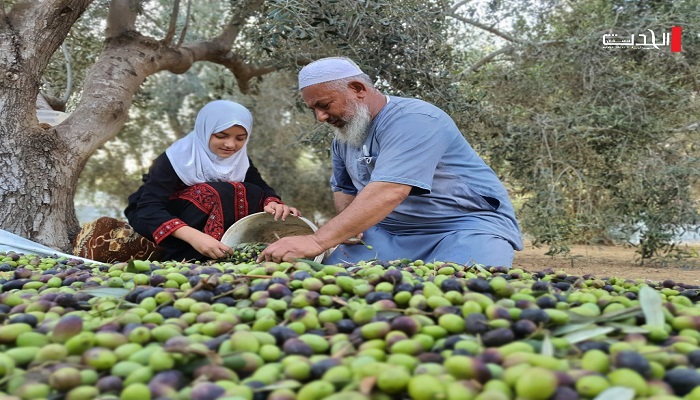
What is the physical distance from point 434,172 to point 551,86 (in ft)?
13.7

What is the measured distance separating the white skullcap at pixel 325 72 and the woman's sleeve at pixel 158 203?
1.22m

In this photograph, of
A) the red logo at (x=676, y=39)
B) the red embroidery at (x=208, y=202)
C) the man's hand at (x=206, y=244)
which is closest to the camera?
the man's hand at (x=206, y=244)

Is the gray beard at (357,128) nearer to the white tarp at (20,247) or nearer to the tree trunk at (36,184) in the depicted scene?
the white tarp at (20,247)

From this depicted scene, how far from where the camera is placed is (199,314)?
5.21 feet

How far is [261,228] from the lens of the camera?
4.31 metres

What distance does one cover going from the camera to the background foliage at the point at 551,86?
5.74m

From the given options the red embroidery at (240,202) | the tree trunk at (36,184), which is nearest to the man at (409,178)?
the red embroidery at (240,202)

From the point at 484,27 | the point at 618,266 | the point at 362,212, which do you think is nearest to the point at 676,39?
the point at 484,27

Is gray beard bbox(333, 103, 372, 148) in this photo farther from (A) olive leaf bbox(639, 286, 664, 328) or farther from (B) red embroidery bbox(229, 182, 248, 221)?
(A) olive leaf bbox(639, 286, 664, 328)

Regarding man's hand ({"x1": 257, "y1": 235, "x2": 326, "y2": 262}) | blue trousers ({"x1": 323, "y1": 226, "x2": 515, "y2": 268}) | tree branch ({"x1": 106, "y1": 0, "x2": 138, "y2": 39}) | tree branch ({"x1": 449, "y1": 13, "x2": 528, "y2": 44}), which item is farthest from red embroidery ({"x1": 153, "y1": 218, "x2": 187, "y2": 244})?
tree branch ({"x1": 449, "y1": 13, "x2": 528, "y2": 44})

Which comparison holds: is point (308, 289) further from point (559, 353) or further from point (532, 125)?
point (532, 125)

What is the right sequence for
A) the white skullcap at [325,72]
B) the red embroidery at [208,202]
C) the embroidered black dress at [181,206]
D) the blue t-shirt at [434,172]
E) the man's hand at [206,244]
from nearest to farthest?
the blue t-shirt at [434,172] → the white skullcap at [325,72] → the man's hand at [206,244] → the embroidered black dress at [181,206] → the red embroidery at [208,202]

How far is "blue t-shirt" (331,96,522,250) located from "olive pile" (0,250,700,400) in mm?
1484

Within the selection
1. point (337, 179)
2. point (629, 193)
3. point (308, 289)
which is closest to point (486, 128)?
point (629, 193)
